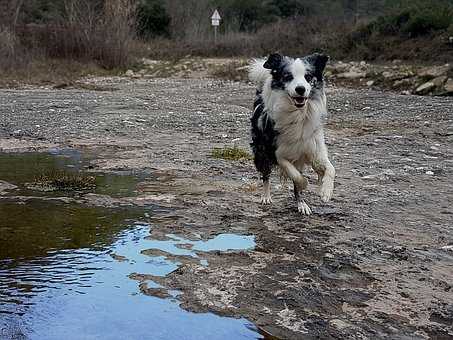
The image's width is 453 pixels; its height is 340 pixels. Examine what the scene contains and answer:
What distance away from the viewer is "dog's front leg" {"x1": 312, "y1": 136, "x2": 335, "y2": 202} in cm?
631

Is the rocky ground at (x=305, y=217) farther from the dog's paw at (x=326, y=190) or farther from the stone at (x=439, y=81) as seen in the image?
the stone at (x=439, y=81)

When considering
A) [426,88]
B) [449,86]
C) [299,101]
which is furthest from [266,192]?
[426,88]

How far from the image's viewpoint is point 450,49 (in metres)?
23.0

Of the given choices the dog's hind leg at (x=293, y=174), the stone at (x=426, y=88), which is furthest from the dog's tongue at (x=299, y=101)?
the stone at (x=426, y=88)

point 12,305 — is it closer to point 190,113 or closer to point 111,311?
point 111,311

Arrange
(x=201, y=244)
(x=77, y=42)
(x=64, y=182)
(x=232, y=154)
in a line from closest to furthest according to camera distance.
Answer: (x=201, y=244)
(x=64, y=182)
(x=232, y=154)
(x=77, y=42)

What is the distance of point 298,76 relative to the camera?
621cm

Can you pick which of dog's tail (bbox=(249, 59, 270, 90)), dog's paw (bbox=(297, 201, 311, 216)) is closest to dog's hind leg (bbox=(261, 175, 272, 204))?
dog's paw (bbox=(297, 201, 311, 216))

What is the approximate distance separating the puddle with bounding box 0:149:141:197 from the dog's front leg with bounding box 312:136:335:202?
6.64 ft

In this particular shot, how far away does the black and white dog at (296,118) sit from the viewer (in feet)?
20.6

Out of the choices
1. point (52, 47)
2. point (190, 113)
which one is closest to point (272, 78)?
point (190, 113)

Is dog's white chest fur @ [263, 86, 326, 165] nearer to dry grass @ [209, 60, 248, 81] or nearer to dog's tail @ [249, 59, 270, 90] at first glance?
dog's tail @ [249, 59, 270, 90]

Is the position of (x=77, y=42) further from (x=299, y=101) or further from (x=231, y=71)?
(x=299, y=101)

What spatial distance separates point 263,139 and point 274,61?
851mm
